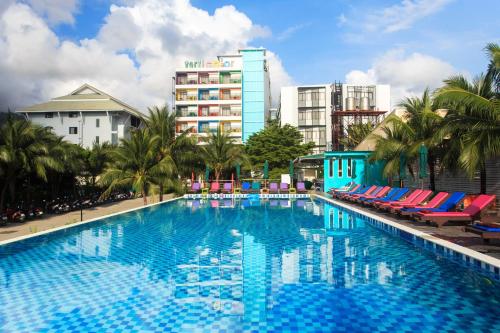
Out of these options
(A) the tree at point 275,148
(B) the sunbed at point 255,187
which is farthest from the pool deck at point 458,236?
(A) the tree at point 275,148

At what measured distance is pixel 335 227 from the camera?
12234 mm

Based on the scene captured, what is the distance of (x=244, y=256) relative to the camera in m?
8.29

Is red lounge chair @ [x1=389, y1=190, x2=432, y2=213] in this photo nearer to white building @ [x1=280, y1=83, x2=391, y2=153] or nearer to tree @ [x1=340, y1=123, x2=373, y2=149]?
tree @ [x1=340, y1=123, x2=373, y2=149]

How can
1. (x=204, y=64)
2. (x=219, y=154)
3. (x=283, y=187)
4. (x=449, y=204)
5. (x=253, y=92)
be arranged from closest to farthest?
(x=449, y=204)
(x=283, y=187)
(x=219, y=154)
(x=204, y=64)
(x=253, y=92)

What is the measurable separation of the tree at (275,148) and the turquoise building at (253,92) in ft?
51.1

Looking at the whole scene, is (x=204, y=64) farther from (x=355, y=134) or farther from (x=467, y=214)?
(x=467, y=214)

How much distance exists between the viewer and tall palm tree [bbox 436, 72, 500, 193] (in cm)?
1005

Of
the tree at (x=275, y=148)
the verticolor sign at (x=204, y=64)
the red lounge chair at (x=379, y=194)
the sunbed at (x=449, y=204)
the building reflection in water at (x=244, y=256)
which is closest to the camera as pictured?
the building reflection in water at (x=244, y=256)

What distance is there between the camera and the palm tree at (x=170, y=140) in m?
22.6

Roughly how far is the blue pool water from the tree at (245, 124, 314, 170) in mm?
25438

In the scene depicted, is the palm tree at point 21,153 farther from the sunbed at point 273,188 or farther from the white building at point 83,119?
the white building at point 83,119

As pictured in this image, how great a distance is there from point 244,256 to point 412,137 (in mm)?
11665

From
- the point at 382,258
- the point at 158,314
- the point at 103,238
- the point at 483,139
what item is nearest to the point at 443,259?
the point at 382,258

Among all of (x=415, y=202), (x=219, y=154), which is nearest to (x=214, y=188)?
(x=219, y=154)
